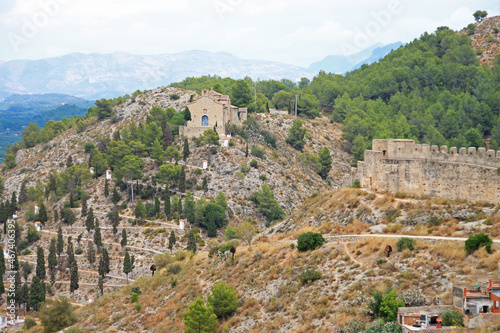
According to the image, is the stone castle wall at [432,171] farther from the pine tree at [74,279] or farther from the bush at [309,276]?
the pine tree at [74,279]

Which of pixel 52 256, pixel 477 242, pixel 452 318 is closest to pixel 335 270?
pixel 477 242

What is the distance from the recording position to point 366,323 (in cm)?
2744

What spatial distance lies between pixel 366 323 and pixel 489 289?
5.89 m

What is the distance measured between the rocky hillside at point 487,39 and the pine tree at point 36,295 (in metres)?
105

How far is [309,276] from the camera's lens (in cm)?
3456

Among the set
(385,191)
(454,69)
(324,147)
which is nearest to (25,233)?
(324,147)

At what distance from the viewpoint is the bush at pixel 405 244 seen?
32.5 meters

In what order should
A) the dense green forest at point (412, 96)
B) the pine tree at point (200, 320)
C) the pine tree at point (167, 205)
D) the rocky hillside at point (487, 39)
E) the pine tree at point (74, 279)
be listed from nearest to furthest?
1. the pine tree at point (200, 320)
2. the pine tree at point (74, 279)
3. the pine tree at point (167, 205)
4. the dense green forest at point (412, 96)
5. the rocky hillside at point (487, 39)

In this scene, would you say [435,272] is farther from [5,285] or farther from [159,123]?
[159,123]

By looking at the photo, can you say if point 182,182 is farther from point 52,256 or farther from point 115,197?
point 52,256

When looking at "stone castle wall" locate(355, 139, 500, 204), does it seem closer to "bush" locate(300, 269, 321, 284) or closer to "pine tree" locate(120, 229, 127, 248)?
"bush" locate(300, 269, 321, 284)

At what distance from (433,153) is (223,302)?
57.1ft

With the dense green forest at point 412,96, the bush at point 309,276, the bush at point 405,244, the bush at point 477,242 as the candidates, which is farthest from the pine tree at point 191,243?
the bush at point 477,242

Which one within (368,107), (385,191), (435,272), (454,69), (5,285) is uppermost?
(454,69)
